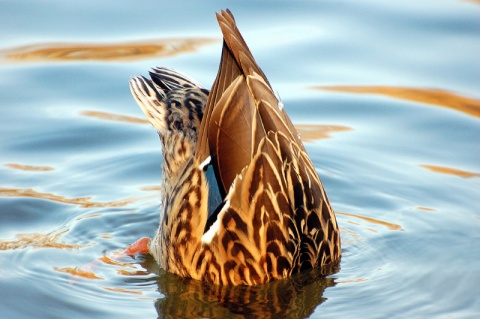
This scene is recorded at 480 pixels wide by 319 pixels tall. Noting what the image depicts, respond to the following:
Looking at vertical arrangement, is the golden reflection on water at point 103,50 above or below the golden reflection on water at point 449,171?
above

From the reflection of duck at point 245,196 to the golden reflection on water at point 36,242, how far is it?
0.85 metres

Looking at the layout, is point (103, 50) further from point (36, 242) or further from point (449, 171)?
point (449, 171)

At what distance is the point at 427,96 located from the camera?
9.41 meters

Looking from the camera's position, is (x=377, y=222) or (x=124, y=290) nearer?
(x=124, y=290)

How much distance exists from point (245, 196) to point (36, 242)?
1.85m

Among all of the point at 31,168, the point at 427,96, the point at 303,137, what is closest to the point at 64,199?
Result: the point at 31,168

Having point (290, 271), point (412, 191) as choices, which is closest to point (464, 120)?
point (412, 191)

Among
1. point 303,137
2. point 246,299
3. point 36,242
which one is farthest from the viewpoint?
point 303,137

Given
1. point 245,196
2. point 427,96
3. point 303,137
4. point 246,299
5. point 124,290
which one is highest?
point 427,96

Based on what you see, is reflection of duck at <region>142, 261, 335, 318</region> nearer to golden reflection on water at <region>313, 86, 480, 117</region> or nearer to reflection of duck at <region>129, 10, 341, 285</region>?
reflection of duck at <region>129, 10, 341, 285</region>

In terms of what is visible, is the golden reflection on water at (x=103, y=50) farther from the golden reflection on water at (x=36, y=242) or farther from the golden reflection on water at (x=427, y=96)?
the golden reflection on water at (x=36, y=242)

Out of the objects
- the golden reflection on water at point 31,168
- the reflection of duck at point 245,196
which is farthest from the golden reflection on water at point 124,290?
the golden reflection on water at point 31,168

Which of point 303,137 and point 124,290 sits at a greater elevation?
point 303,137

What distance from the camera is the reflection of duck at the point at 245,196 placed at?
239 inches
